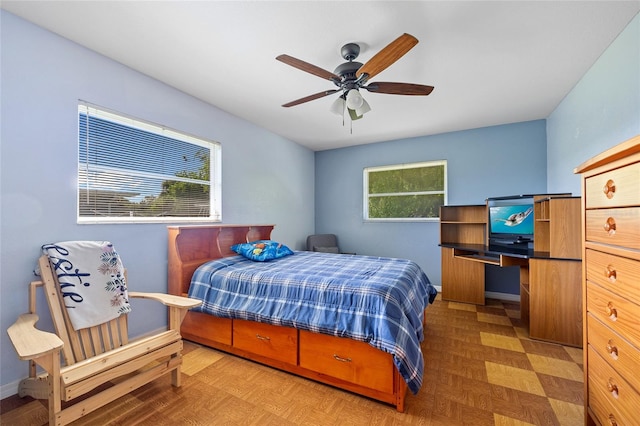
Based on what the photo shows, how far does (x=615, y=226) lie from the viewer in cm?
109

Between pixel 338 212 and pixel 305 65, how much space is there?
3583 mm

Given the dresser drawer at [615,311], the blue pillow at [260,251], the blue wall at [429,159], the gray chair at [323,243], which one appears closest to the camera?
the dresser drawer at [615,311]

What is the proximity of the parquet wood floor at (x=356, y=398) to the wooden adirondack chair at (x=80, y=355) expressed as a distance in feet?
0.52

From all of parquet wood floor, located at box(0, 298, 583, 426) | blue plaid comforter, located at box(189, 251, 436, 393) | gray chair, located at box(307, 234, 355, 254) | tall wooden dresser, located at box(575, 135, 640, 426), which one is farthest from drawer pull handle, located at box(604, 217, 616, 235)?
gray chair, located at box(307, 234, 355, 254)

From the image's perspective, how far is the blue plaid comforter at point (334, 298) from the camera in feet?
5.72

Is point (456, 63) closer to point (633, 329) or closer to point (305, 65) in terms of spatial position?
point (305, 65)

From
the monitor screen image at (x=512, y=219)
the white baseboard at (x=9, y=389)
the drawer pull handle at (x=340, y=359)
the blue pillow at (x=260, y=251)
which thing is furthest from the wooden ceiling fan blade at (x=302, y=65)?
the monitor screen image at (x=512, y=219)

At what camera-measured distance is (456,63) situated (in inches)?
96.4

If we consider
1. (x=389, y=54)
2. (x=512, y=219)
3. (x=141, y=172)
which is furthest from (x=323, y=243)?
(x=389, y=54)

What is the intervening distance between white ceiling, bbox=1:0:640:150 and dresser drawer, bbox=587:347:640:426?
7.02ft

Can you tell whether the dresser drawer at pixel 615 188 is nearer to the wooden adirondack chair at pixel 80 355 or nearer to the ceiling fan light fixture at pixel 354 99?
the ceiling fan light fixture at pixel 354 99

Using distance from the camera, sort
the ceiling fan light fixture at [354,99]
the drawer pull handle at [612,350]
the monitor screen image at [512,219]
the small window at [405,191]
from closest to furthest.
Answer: the drawer pull handle at [612,350] → the ceiling fan light fixture at [354,99] → the monitor screen image at [512,219] → the small window at [405,191]

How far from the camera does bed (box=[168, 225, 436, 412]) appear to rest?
175cm

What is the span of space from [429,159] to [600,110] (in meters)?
2.17
